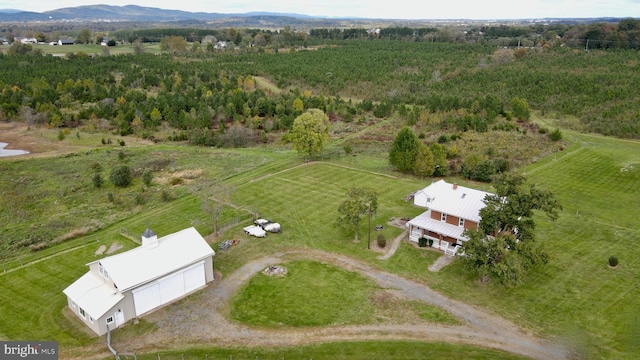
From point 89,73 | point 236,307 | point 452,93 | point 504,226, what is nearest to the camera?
point 236,307

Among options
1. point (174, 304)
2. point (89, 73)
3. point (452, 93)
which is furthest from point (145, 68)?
point (174, 304)

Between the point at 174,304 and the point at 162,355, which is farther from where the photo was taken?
the point at 174,304

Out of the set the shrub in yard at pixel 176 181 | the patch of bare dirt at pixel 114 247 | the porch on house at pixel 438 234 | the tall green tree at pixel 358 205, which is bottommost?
the patch of bare dirt at pixel 114 247

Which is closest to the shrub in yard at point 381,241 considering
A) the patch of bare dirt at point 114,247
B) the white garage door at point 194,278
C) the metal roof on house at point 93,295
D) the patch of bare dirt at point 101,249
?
the white garage door at point 194,278

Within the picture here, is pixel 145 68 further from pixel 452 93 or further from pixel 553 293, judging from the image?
pixel 553 293

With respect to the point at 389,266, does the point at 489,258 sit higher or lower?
higher

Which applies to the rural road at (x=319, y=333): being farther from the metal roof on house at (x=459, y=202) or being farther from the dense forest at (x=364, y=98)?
the dense forest at (x=364, y=98)

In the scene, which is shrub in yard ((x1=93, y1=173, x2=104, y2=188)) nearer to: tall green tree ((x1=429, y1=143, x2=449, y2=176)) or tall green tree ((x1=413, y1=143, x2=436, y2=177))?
tall green tree ((x1=413, y1=143, x2=436, y2=177))

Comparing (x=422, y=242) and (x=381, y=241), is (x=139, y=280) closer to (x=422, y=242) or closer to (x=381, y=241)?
(x=381, y=241)
